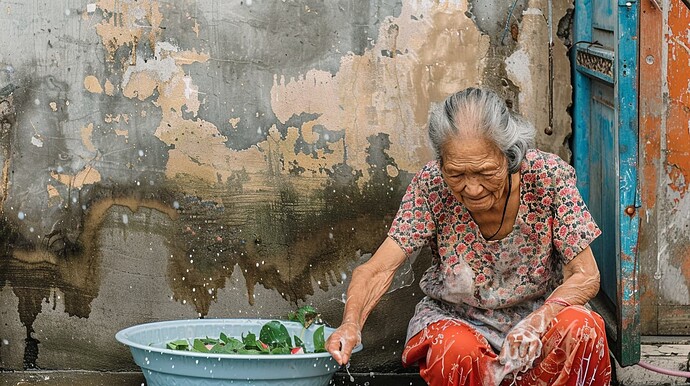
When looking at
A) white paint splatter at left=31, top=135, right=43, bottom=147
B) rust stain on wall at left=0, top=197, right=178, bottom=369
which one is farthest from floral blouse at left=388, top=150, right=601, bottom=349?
white paint splatter at left=31, top=135, right=43, bottom=147

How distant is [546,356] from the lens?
340 centimetres

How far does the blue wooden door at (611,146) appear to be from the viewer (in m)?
3.60

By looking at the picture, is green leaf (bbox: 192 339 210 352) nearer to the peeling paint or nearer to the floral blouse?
the floral blouse

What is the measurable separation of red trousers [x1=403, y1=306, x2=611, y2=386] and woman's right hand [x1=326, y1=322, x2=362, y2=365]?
0.32 metres

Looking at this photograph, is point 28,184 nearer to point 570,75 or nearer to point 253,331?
point 253,331

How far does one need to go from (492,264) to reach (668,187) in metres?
0.94

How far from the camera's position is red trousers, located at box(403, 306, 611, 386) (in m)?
3.35

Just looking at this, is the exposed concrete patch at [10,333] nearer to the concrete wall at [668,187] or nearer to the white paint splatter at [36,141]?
the white paint splatter at [36,141]

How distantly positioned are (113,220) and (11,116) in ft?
1.99

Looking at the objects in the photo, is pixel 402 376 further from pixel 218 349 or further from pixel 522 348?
pixel 522 348

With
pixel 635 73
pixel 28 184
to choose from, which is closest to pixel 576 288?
pixel 635 73

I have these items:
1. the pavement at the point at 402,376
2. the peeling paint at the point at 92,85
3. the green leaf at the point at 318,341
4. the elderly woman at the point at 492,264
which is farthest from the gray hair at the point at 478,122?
the peeling paint at the point at 92,85

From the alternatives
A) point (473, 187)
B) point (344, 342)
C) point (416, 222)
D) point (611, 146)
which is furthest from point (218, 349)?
point (611, 146)

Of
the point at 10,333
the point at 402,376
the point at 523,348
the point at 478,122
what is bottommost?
the point at 402,376
